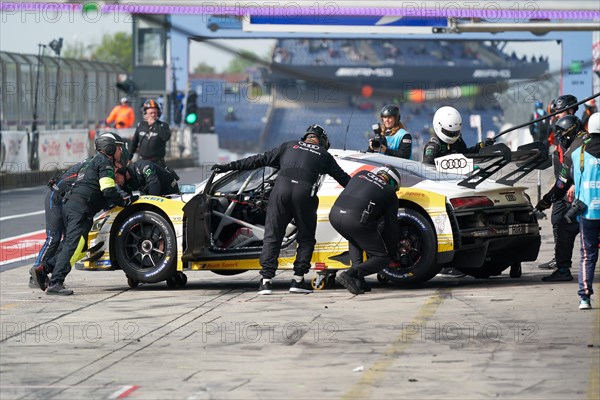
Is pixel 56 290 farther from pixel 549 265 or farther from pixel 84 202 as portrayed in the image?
pixel 549 265

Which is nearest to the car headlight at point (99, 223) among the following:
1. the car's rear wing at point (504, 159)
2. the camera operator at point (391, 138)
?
the camera operator at point (391, 138)

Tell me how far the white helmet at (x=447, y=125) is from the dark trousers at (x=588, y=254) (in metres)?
3.23

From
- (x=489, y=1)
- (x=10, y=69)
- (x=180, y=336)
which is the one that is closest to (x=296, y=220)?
(x=180, y=336)

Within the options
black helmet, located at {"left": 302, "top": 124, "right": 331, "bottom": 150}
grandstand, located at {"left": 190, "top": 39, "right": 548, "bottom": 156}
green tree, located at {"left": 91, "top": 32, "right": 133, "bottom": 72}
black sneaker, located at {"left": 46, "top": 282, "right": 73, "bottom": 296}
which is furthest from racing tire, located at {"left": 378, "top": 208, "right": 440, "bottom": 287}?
green tree, located at {"left": 91, "top": 32, "right": 133, "bottom": 72}

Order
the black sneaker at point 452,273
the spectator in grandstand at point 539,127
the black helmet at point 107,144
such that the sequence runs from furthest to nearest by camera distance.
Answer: the spectator in grandstand at point 539,127, the black sneaker at point 452,273, the black helmet at point 107,144

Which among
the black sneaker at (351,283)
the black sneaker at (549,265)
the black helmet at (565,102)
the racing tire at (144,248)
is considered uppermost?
the black helmet at (565,102)

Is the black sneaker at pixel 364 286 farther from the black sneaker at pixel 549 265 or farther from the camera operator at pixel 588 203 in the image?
the black sneaker at pixel 549 265

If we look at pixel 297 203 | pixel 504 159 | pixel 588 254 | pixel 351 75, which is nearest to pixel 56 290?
pixel 297 203

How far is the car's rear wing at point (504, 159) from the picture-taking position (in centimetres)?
1322

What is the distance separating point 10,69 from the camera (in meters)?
35.1

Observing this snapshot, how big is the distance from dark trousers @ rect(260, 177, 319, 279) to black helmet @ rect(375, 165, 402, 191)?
0.72m

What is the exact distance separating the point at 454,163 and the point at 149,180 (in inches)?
129

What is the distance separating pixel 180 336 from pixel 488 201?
386 cm

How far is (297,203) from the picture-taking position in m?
12.7
